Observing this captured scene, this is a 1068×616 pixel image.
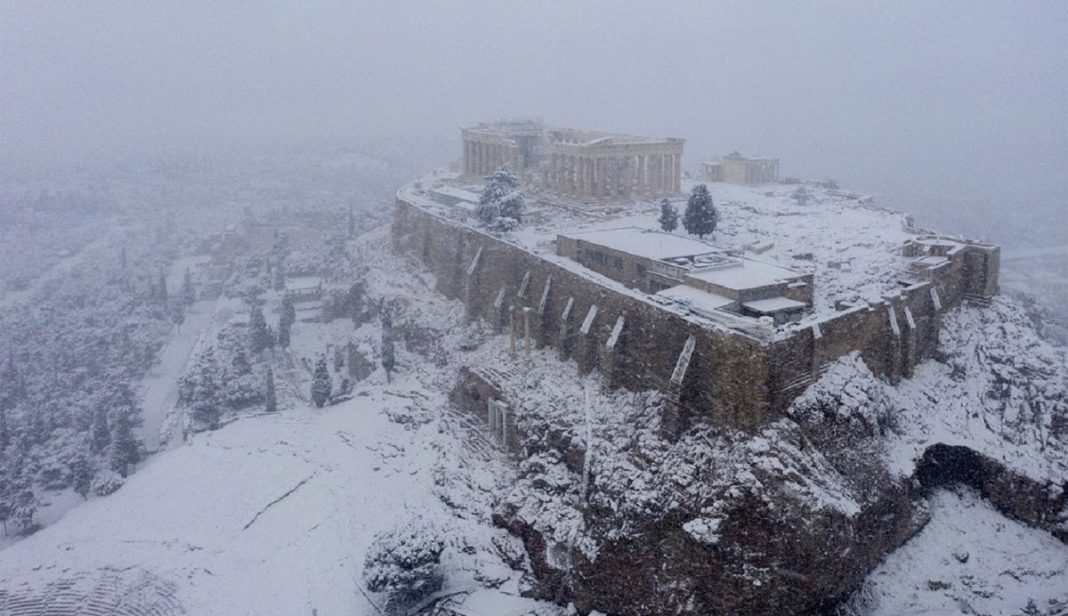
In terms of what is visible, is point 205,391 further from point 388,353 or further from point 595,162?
point 595,162

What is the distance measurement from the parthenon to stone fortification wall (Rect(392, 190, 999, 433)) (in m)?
12.8

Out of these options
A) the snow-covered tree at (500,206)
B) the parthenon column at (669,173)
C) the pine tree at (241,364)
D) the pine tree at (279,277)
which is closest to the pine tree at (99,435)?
the pine tree at (241,364)

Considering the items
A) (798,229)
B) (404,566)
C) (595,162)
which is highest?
(595,162)

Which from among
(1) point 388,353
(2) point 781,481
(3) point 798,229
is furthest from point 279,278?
(2) point 781,481

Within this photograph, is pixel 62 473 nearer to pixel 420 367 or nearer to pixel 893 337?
pixel 420 367

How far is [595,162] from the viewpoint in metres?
51.8

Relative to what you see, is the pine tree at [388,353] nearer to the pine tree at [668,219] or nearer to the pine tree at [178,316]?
the pine tree at [668,219]

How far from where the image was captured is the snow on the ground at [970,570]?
77.6 ft

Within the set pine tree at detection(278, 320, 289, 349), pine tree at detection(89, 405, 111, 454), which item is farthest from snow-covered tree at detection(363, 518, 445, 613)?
pine tree at detection(89, 405, 111, 454)

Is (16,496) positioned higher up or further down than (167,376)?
further down

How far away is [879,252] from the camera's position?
37.5 meters

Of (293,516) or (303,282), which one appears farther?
(303,282)

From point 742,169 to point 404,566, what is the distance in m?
48.4

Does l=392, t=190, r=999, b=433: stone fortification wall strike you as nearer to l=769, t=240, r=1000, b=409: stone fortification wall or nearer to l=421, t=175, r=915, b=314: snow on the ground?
l=769, t=240, r=1000, b=409: stone fortification wall
